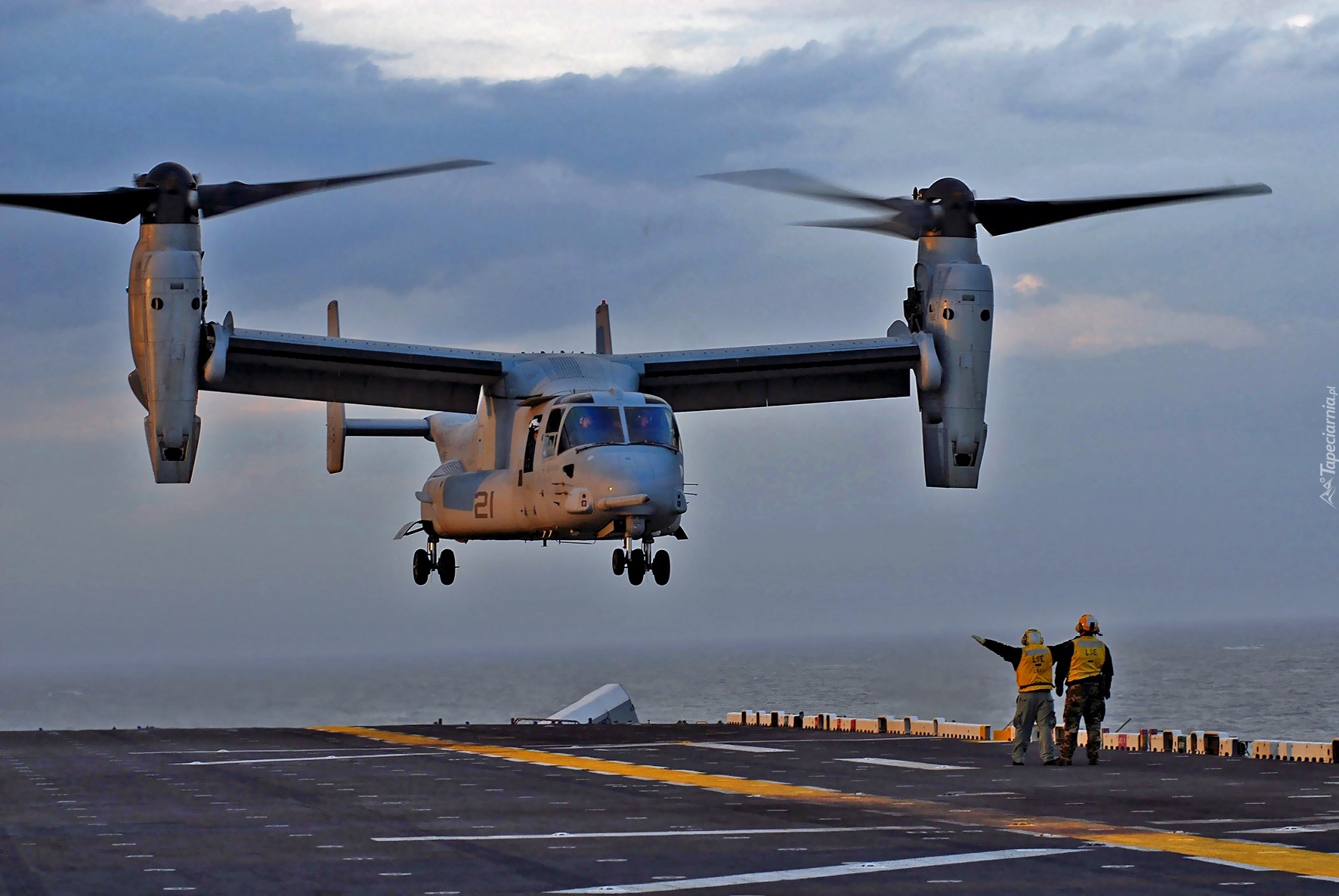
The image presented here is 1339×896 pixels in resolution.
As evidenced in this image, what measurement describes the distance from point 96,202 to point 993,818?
19.3 meters

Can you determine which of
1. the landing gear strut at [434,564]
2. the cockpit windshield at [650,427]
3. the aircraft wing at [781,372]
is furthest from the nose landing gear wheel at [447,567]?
the cockpit windshield at [650,427]

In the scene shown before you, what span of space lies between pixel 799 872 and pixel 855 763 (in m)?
9.98

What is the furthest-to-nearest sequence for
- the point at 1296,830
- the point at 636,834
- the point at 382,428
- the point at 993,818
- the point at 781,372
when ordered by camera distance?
1. the point at 382,428
2. the point at 781,372
3. the point at 993,818
4. the point at 636,834
5. the point at 1296,830

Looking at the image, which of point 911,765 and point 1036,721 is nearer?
point 1036,721

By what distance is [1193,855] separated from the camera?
507 inches

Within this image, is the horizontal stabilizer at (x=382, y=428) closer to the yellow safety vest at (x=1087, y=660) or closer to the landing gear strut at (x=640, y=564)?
the landing gear strut at (x=640, y=564)

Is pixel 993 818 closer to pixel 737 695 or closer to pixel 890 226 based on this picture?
pixel 890 226

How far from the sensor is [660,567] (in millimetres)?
28531

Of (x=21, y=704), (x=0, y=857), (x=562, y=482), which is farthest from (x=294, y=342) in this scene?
(x=21, y=704)

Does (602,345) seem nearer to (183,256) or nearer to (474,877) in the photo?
(183,256)

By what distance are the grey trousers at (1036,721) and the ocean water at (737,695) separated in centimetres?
3079

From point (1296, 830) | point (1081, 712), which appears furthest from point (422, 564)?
point (1296, 830)

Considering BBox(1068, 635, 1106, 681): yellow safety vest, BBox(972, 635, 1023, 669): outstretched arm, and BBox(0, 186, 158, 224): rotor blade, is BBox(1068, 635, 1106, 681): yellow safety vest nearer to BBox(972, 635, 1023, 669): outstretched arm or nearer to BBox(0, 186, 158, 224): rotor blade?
BBox(972, 635, 1023, 669): outstretched arm

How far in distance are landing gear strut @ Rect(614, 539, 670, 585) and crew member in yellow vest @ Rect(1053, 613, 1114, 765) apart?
28.7ft
